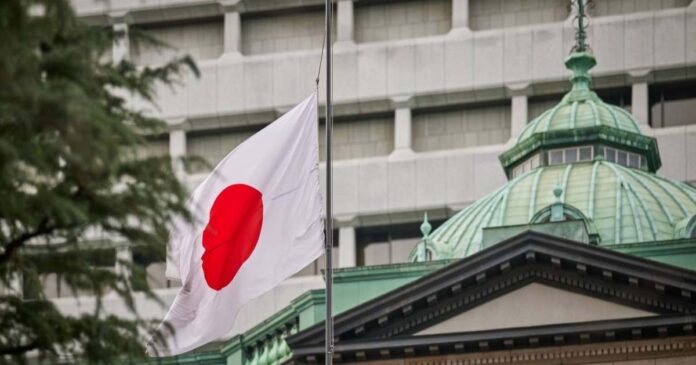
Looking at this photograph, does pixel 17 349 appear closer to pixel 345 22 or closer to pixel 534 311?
pixel 534 311

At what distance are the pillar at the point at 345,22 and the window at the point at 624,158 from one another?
946 inches

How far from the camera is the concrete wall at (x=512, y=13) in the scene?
81938 millimetres

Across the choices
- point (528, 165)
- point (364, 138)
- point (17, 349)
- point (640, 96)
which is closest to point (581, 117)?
point (528, 165)

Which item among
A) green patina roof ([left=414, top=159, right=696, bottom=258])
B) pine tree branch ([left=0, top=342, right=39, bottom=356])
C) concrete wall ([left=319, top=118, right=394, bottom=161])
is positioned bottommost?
pine tree branch ([left=0, top=342, right=39, bottom=356])

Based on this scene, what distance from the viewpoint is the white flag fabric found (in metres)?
37.7

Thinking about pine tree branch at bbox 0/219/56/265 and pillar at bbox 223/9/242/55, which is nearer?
pine tree branch at bbox 0/219/56/265

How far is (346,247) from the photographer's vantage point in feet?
267

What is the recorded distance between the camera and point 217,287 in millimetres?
37812

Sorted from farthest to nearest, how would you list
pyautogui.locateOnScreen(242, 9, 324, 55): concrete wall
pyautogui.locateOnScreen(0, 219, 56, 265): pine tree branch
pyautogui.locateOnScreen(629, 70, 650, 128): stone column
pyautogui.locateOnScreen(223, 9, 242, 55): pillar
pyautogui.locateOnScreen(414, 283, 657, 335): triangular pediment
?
pyautogui.locateOnScreen(242, 9, 324, 55): concrete wall
pyautogui.locateOnScreen(223, 9, 242, 55): pillar
pyautogui.locateOnScreen(629, 70, 650, 128): stone column
pyautogui.locateOnScreen(414, 283, 657, 335): triangular pediment
pyautogui.locateOnScreen(0, 219, 56, 265): pine tree branch

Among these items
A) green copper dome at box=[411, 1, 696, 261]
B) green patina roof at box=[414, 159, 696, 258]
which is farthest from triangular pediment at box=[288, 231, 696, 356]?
green patina roof at box=[414, 159, 696, 258]

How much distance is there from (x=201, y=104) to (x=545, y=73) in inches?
500

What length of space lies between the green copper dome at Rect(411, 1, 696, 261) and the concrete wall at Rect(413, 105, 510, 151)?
19.2 metres

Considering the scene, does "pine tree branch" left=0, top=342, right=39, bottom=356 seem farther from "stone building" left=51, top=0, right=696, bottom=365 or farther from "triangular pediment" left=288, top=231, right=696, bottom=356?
"stone building" left=51, top=0, right=696, bottom=365

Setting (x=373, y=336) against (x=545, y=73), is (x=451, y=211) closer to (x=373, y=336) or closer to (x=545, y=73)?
(x=545, y=73)
